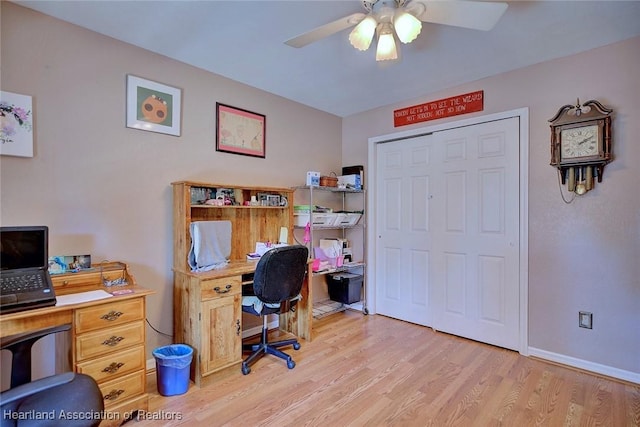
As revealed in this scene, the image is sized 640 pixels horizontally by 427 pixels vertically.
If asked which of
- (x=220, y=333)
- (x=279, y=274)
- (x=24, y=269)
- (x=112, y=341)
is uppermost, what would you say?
(x=24, y=269)

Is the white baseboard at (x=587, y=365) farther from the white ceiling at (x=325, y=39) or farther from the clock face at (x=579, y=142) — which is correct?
the white ceiling at (x=325, y=39)

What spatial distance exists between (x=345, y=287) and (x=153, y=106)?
8.49 feet

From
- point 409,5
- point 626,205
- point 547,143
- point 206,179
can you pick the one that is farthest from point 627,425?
point 206,179

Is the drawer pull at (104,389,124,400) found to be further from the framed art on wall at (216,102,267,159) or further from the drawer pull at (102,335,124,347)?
the framed art on wall at (216,102,267,159)

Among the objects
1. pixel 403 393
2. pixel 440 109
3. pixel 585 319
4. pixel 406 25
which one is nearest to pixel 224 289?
pixel 403 393

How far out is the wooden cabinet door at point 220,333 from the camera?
2.28 metres

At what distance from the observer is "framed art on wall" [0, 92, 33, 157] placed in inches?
74.4

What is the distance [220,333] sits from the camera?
2.36m

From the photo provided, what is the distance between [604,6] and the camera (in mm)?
1970

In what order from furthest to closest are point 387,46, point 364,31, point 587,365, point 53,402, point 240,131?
point 240,131 < point 587,365 < point 387,46 < point 364,31 < point 53,402

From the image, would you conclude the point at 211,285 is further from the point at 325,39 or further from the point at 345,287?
the point at 325,39

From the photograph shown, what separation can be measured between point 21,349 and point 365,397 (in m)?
1.87

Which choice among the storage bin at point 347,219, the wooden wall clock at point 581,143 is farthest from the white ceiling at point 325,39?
the storage bin at point 347,219

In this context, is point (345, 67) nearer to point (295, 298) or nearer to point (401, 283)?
point (295, 298)
